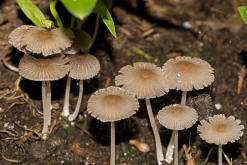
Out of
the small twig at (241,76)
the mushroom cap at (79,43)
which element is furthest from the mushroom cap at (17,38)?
the small twig at (241,76)

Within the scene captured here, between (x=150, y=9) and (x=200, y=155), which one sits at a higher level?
(x=150, y=9)

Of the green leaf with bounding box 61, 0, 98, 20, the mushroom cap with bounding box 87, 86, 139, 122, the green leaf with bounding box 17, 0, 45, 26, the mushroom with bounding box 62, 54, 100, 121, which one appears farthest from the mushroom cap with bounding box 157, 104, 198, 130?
the green leaf with bounding box 17, 0, 45, 26

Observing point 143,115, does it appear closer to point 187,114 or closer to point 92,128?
point 92,128

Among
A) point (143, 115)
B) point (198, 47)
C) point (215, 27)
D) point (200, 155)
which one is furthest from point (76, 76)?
point (215, 27)

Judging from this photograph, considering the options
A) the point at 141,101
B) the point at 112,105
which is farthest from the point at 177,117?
the point at 141,101

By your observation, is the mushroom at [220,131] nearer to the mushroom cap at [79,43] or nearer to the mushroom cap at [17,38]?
the mushroom cap at [79,43]

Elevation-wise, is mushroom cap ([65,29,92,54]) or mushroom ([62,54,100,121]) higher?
mushroom cap ([65,29,92,54])

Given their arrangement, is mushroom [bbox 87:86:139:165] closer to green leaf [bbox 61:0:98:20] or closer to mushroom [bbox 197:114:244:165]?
mushroom [bbox 197:114:244:165]
